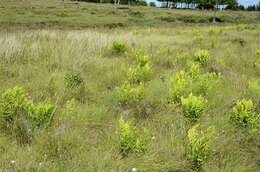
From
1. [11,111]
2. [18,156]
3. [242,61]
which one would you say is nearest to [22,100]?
[11,111]

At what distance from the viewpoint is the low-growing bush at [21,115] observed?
4.43 metres

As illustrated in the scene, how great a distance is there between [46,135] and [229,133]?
2193 mm

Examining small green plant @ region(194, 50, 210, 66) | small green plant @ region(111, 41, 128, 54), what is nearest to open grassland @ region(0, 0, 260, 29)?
small green plant @ region(111, 41, 128, 54)

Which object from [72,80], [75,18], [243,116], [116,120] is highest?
[72,80]

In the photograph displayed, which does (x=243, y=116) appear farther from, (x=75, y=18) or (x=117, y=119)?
(x=75, y=18)

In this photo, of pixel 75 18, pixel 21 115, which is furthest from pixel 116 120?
pixel 75 18

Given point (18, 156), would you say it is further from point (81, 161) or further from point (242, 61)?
point (242, 61)

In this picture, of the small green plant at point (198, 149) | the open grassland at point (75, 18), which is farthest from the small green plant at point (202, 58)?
the open grassland at point (75, 18)

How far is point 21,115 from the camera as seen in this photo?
4.67 metres

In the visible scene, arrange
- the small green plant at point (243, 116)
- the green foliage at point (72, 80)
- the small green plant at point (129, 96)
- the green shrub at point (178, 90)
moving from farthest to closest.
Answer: the green foliage at point (72, 80)
the green shrub at point (178, 90)
the small green plant at point (129, 96)
the small green plant at point (243, 116)

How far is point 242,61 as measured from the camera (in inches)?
408

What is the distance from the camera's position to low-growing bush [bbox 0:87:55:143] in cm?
443

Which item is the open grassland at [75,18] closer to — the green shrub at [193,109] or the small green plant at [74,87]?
the small green plant at [74,87]

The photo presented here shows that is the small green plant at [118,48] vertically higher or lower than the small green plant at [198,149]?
higher
